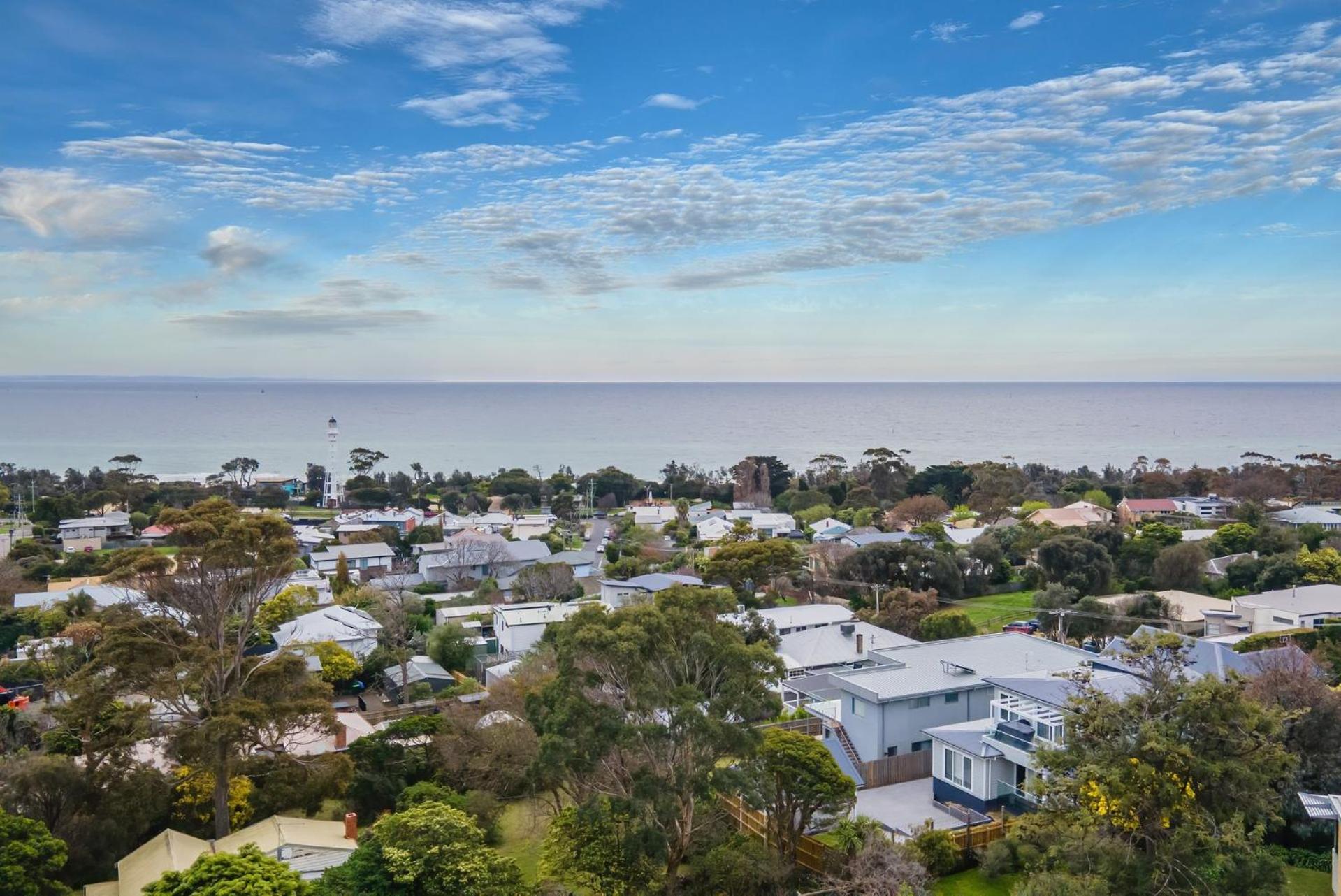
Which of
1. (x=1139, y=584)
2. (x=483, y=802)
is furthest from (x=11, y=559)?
(x=1139, y=584)

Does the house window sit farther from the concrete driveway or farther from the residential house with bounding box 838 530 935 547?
the residential house with bounding box 838 530 935 547

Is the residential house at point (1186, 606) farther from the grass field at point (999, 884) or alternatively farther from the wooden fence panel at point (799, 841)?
the wooden fence panel at point (799, 841)

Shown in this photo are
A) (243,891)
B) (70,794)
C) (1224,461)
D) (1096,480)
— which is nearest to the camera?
A: (243,891)

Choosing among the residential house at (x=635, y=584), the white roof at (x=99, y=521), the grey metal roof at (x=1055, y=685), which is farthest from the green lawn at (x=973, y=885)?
the white roof at (x=99, y=521)

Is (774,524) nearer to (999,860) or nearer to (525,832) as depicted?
(525,832)

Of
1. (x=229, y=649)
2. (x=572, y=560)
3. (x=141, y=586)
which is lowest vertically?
(x=572, y=560)

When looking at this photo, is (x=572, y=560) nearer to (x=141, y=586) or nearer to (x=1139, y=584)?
(x=1139, y=584)

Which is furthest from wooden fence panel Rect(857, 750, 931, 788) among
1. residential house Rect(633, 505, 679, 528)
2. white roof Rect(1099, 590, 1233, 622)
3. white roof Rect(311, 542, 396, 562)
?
residential house Rect(633, 505, 679, 528)

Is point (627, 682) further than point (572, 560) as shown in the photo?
No
